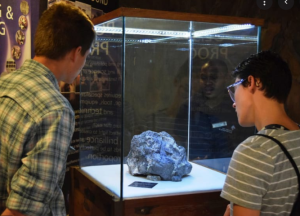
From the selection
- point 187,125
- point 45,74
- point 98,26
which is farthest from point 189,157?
point 45,74

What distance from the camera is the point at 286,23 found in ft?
11.2

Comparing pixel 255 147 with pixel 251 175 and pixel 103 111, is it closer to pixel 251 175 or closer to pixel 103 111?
pixel 251 175

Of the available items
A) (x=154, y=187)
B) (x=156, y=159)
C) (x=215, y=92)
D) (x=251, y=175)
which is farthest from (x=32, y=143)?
(x=215, y=92)

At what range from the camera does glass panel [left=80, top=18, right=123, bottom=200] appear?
1.94 m

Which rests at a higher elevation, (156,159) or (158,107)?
(158,107)

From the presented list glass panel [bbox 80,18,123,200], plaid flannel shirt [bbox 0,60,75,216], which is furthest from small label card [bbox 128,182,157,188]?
plaid flannel shirt [bbox 0,60,75,216]

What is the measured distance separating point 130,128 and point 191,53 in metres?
0.78

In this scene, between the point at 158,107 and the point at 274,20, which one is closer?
the point at 158,107

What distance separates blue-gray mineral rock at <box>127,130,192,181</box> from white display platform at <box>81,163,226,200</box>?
0.15 ft

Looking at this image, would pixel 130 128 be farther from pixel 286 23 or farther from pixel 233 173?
pixel 286 23

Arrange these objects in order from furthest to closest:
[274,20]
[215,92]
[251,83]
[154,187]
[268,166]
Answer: [274,20] < [215,92] < [154,187] < [251,83] < [268,166]

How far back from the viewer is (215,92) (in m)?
2.46

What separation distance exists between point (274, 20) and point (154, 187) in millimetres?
2200

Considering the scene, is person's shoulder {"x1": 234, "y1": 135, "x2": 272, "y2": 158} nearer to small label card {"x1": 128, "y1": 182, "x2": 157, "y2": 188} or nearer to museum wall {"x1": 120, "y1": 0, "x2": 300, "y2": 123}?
small label card {"x1": 128, "y1": 182, "x2": 157, "y2": 188}
